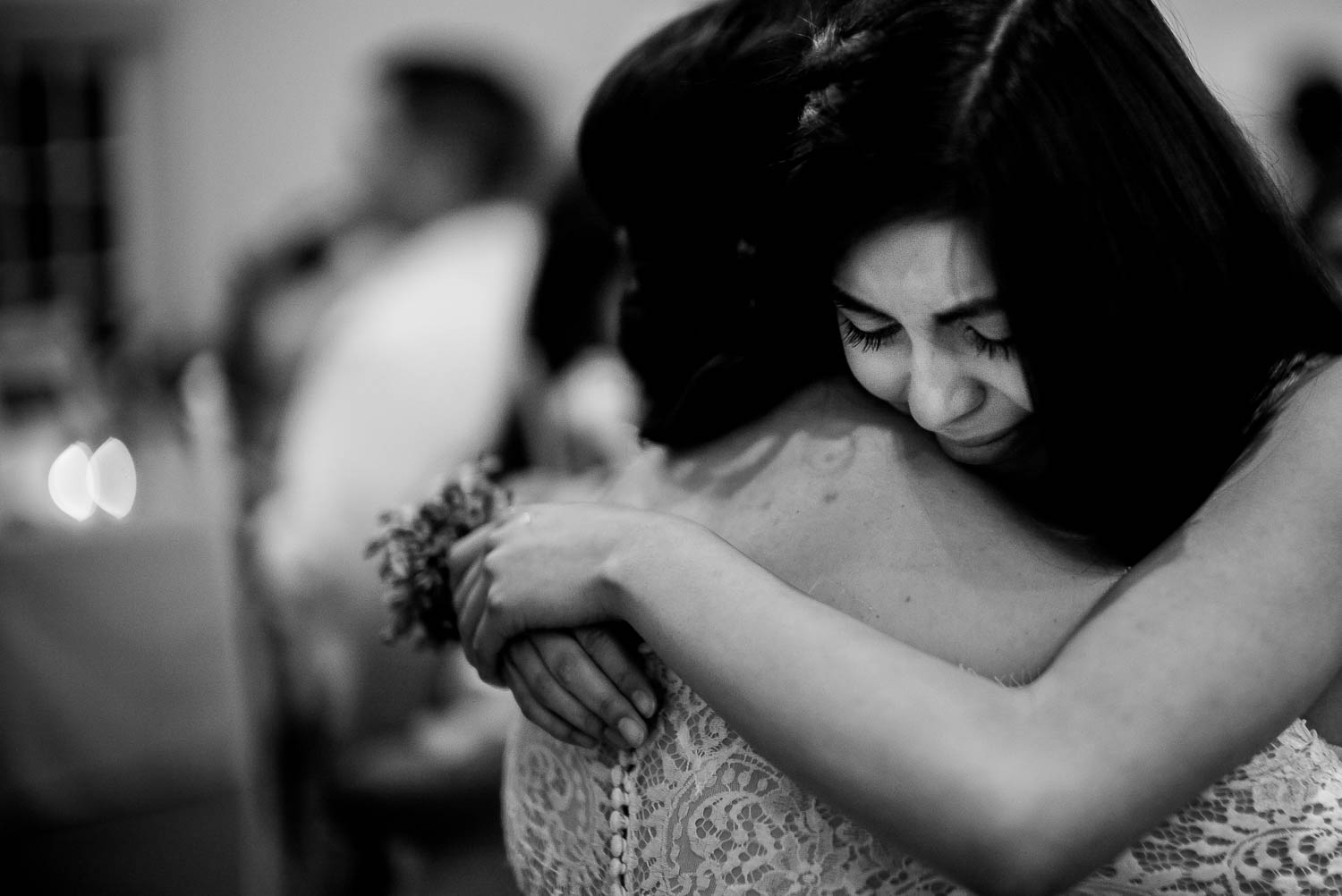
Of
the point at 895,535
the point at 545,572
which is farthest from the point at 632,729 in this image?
the point at 895,535

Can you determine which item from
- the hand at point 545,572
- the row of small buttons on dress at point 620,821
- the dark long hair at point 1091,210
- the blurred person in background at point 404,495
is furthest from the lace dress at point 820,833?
the blurred person in background at point 404,495

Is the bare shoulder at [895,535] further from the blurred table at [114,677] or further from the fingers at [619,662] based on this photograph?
the blurred table at [114,677]

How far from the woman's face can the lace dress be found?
317 millimetres

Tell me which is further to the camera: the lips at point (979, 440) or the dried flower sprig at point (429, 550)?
the dried flower sprig at point (429, 550)

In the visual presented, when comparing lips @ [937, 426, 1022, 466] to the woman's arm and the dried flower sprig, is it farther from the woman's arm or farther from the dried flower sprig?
the dried flower sprig

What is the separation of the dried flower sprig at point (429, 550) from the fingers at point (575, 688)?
10.8 inches

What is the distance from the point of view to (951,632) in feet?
3.12

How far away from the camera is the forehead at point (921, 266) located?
93 centimetres

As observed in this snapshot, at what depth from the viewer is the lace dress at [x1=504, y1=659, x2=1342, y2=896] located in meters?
0.95

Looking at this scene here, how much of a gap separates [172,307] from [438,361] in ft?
15.3

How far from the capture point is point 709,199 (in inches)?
48.4

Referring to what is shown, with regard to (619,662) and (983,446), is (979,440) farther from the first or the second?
(619,662)

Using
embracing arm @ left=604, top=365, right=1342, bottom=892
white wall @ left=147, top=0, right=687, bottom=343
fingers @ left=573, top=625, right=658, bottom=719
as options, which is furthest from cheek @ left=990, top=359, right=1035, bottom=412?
white wall @ left=147, top=0, right=687, bottom=343

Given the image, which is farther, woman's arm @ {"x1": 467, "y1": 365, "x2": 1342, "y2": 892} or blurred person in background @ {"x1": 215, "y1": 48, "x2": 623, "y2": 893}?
blurred person in background @ {"x1": 215, "y1": 48, "x2": 623, "y2": 893}
